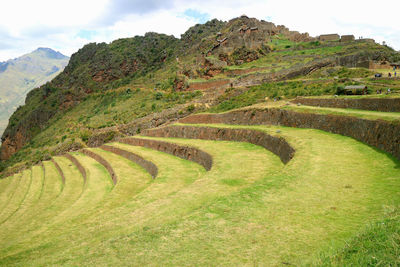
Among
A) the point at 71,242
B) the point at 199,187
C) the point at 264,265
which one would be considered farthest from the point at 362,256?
the point at 71,242

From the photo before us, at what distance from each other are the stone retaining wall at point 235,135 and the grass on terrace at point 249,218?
2.82ft

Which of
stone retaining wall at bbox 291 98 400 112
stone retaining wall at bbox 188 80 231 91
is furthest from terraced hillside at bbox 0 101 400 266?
stone retaining wall at bbox 188 80 231 91

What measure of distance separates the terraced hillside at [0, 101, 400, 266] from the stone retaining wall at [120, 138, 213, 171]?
0.79 ft

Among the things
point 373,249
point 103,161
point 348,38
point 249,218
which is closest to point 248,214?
point 249,218

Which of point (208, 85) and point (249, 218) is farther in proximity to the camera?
point (208, 85)

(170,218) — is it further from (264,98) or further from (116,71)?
(116,71)

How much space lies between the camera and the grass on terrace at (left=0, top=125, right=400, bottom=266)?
184 inches

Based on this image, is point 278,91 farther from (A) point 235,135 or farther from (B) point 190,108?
(B) point 190,108

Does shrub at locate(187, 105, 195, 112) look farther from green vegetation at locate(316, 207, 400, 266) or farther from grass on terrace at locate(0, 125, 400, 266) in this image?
green vegetation at locate(316, 207, 400, 266)

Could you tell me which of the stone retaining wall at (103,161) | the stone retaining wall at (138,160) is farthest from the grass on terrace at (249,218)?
the stone retaining wall at (103,161)

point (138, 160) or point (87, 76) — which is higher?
point (87, 76)

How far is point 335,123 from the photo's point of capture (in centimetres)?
1205

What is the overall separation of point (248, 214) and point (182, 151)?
11.3 m

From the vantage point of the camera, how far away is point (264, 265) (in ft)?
13.8
